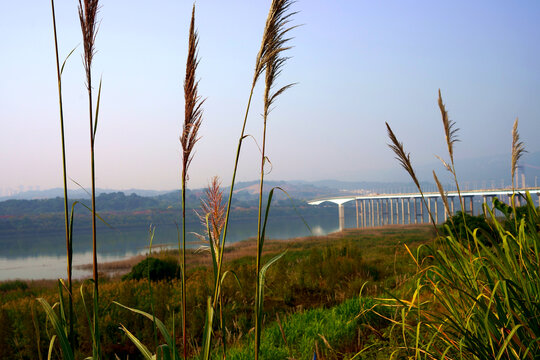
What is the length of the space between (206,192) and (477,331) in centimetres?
192

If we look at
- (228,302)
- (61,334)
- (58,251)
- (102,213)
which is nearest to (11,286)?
(228,302)

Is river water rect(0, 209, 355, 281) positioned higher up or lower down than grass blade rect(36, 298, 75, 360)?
lower down

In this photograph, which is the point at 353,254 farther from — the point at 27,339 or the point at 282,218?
the point at 282,218

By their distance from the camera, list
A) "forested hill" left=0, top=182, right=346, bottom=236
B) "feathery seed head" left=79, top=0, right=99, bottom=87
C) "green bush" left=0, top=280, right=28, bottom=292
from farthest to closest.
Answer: "forested hill" left=0, top=182, right=346, bottom=236, "green bush" left=0, top=280, right=28, bottom=292, "feathery seed head" left=79, top=0, right=99, bottom=87

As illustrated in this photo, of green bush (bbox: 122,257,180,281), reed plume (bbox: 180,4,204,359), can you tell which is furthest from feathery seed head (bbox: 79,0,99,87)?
green bush (bbox: 122,257,180,281)

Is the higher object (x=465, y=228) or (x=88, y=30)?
(x=88, y=30)

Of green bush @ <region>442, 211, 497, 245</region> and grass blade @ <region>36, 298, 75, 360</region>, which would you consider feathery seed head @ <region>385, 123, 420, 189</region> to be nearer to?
green bush @ <region>442, 211, 497, 245</region>

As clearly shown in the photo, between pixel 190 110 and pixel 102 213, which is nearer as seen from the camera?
pixel 190 110

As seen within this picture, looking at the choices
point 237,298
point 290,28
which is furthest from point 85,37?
point 237,298

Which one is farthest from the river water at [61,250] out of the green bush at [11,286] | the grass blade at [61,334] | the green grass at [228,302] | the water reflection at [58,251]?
the green bush at [11,286]


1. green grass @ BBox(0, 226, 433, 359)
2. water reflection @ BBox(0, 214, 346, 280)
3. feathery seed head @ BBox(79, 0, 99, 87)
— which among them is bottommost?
water reflection @ BBox(0, 214, 346, 280)

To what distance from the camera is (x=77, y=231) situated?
356 feet

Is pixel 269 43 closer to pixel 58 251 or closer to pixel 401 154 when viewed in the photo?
pixel 401 154

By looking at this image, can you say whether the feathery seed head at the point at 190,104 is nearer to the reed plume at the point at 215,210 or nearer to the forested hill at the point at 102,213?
the reed plume at the point at 215,210
